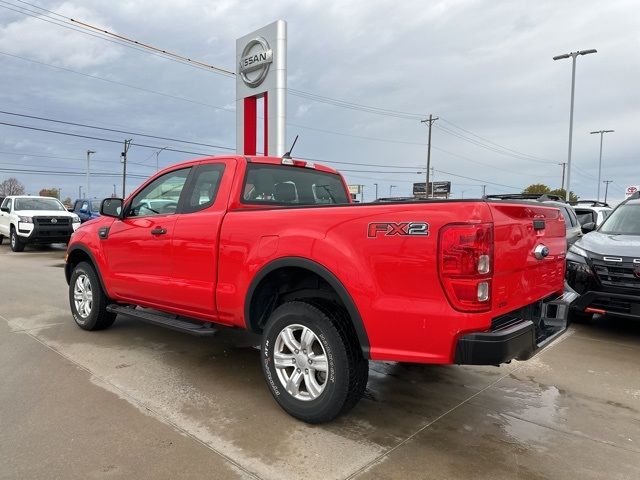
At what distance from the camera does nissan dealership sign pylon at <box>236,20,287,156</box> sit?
51.6 feet

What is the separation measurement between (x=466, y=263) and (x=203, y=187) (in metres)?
2.51

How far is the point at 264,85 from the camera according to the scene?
53.5 ft

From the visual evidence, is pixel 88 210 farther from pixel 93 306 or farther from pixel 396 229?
pixel 396 229

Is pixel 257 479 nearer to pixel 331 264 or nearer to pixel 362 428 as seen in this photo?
pixel 362 428

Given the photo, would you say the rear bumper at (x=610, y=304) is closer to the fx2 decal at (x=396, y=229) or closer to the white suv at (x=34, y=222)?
the fx2 decal at (x=396, y=229)

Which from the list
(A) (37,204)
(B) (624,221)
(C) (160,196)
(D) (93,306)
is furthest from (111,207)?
(A) (37,204)

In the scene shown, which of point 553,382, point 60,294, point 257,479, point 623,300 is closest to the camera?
point 257,479

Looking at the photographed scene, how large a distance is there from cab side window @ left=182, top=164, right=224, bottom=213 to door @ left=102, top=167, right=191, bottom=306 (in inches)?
5.9

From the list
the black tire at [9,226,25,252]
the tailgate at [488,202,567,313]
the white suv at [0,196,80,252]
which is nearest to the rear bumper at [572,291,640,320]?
the tailgate at [488,202,567,313]

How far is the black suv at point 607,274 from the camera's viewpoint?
5.29 metres

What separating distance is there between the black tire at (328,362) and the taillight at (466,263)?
32.2 inches

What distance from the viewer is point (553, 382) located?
166 inches

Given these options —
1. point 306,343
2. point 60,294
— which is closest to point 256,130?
point 60,294

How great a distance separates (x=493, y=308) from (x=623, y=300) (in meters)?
3.56
